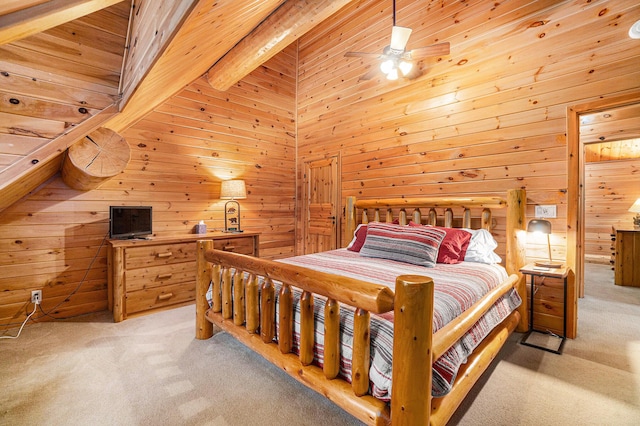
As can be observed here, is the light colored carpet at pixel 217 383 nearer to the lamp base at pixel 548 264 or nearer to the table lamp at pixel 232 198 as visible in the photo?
the lamp base at pixel 548 264

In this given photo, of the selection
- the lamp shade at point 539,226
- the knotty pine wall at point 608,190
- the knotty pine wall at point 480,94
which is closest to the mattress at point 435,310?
the lamp shade at point 539,226

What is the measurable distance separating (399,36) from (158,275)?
3.20 m

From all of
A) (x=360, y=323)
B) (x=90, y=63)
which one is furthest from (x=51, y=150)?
(x=360, y=323)

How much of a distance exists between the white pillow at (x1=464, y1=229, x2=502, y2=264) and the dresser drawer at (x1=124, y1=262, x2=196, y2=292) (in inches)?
111

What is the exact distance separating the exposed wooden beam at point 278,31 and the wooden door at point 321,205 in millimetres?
1802

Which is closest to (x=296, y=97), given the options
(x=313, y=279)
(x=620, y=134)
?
(x=313, y=279)

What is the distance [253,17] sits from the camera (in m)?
1.94

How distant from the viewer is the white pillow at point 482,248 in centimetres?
249

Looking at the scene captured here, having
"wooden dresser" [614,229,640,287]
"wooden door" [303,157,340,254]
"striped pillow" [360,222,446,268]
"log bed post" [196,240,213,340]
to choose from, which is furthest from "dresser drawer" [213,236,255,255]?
"wooden dresser" [614,229,640,287]

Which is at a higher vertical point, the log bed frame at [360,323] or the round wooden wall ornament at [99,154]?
the round wooden wall ornament at [99,154]

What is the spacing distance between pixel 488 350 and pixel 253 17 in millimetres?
2623

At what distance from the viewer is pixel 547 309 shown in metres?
2.56

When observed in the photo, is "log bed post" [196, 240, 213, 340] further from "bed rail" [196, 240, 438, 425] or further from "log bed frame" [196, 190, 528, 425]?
"bed rail" [196, 240, 438, 425]

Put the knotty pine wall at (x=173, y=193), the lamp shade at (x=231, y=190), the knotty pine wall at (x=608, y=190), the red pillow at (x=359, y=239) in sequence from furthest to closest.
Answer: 1. the knotty pine wall at (x=608, y=190)
2. the lamp shade at (x=231, y=190)
3. the red pillow at (x=359, y=239)
4. the knotty pine wall at (x=173, y=193)
